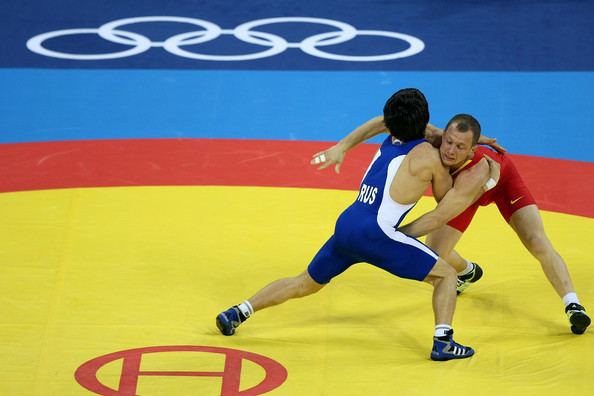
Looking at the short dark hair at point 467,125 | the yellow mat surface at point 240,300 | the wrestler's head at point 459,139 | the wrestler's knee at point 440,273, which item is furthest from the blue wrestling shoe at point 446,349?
the short dark hair at point 467,125

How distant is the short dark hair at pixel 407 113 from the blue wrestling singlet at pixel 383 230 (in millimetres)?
94

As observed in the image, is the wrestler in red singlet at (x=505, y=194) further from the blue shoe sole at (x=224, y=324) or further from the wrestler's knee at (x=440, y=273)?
the blue shoe sole at (x=224, y=324)

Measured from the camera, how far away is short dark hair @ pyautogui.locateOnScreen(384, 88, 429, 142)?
276 inches

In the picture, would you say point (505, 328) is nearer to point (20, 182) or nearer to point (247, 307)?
point (247, 307)

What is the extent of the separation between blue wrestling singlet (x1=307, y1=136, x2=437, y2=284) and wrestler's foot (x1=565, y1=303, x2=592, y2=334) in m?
0.95

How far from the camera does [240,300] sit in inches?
317

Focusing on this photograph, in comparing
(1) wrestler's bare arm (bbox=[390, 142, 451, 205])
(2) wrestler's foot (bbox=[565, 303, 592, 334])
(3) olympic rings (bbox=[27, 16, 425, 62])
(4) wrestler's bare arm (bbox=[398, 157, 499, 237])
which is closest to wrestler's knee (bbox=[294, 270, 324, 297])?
(4) wrestler's bare arm (bbox=[398, 157, 499, 237])

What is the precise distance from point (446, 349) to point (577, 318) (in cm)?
85

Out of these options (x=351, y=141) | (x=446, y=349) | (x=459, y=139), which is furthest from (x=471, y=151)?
(x=446, y=349)

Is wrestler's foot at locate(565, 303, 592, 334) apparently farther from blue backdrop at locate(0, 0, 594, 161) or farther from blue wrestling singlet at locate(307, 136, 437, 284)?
blue backdrop at locate(0, 0, 594, 161)

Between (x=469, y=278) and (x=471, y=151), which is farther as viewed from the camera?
(x=469, y=278)

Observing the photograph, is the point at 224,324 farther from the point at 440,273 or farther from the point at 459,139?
the point at 459,139

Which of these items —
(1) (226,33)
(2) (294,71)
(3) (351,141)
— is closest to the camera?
(3) (351,141)

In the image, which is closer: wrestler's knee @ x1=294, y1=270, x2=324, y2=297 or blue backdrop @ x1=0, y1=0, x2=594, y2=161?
wrestler's knee @ x1=294, y1=270, x2=324, y2=297
